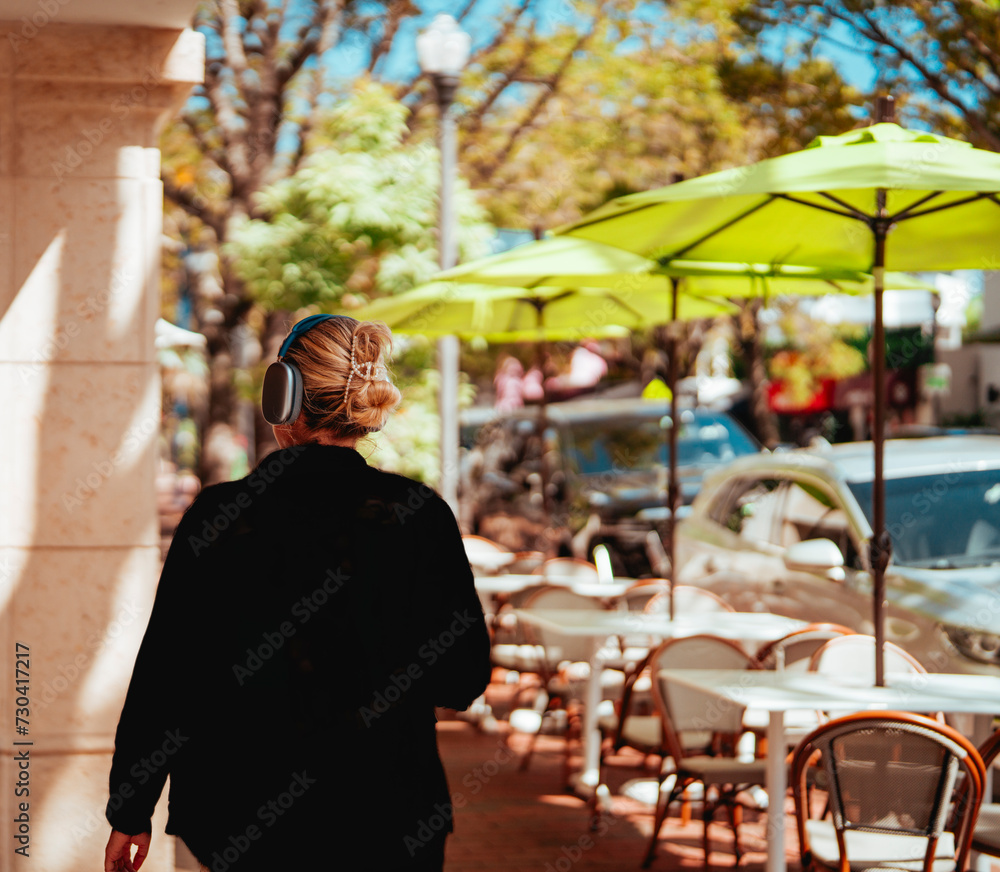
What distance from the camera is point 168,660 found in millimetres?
2395

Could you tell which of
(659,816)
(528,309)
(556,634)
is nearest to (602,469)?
(528,309)

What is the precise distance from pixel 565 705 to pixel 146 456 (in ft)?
12.9

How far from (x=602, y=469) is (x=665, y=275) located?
6.35 metres

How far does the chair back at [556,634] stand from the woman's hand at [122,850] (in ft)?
14.6

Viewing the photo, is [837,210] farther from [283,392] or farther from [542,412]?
[542,412]

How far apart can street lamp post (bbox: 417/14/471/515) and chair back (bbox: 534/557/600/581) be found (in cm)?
134

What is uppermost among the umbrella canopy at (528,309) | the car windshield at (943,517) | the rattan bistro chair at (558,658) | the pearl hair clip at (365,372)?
the umbrella canopy at (528,309)

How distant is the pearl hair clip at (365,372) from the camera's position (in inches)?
97.5

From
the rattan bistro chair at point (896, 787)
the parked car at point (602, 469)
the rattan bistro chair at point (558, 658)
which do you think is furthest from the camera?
the parked car at point (602, 469)

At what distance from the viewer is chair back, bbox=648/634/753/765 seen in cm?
525

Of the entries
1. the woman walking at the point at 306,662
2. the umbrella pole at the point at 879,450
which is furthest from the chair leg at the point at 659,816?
the woman walking at the point at 306,662

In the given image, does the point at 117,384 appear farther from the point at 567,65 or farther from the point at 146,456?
the point at 567,65

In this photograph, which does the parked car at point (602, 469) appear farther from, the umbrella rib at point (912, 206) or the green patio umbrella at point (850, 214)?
the umbrella rib at point (912, 206)

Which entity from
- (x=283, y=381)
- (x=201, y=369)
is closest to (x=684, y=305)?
(x=283, y=381)
